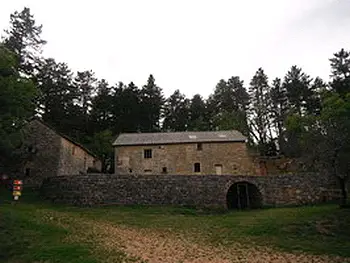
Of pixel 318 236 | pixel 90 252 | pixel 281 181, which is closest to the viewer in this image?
pixel 90 252

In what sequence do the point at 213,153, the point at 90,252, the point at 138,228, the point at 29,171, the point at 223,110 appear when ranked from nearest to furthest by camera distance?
the point at 90,252
the point at 138,228
the point at 29,171
the point at 213,153
the point at 223,110

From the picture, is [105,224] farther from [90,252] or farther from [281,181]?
[281,181]

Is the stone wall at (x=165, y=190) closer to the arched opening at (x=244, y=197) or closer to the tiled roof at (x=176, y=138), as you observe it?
the arched opening at (x=244, y=197)

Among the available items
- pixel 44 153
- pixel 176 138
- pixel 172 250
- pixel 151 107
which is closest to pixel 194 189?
pixel 176 138

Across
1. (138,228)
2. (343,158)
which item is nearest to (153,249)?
(138,228)

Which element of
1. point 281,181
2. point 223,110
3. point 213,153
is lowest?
point 281,181

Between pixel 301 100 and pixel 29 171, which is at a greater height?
pixel 301 100

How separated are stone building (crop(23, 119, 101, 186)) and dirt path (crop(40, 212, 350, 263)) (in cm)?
1480

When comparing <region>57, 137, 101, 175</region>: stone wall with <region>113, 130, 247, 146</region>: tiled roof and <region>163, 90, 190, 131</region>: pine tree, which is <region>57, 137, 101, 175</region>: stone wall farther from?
<region>163, 90, 190, 131</region>: pine tree

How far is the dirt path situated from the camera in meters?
9.89

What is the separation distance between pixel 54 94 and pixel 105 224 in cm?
2970

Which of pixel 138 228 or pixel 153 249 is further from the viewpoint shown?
pixel 138 228

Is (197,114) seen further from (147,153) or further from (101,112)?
(147,153)

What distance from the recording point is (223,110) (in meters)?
48.8
